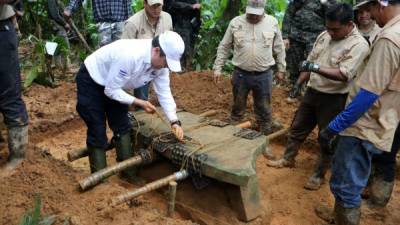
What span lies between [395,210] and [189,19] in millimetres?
4928

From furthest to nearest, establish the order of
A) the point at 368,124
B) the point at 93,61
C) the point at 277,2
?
the point at 277,2 → the point at 93,61 → the point at 368,124

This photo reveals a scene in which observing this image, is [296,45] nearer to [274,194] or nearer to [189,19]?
[189,19]

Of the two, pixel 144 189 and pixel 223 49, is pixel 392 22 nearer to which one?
pixel 144 189

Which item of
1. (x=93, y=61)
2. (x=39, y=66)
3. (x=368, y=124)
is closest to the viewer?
(x=368, y=124)

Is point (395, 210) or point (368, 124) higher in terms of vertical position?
point (368, 124)

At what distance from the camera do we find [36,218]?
3139mm

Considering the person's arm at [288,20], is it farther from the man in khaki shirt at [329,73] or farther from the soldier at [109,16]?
the soldier at [109,16]

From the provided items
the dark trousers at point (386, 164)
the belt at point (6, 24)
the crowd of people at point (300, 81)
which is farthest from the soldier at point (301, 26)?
the belt at point (6, 24)

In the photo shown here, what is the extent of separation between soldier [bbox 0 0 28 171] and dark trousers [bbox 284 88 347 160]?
10.2 feet

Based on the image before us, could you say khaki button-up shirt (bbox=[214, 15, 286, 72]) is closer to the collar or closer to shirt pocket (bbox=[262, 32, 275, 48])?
shirt pocket (bbox=[262, 32, 275, 48])

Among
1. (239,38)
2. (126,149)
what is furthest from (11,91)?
(239,38)

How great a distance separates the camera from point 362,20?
5.50 metres

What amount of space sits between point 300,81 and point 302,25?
6.72ft

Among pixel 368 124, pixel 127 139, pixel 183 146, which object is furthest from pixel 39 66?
pixel 368 124
